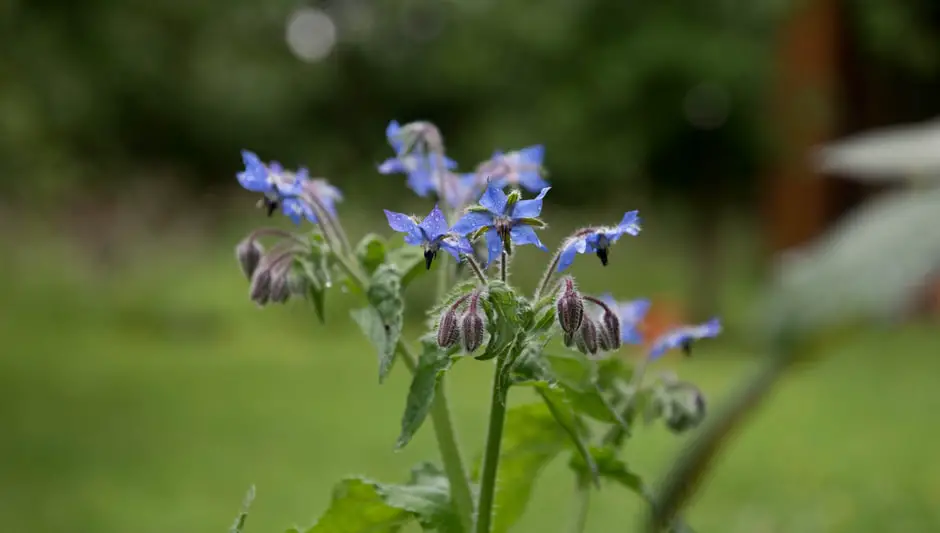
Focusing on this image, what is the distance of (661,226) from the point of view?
9.07 m

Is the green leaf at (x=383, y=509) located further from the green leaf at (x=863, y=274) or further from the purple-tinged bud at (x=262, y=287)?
the green leaf at (x=863, y=274)

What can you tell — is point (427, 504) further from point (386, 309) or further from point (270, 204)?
point (270, 204)

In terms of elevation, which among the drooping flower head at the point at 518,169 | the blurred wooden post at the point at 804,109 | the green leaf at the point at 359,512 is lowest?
the green leaf at the point at 359,512

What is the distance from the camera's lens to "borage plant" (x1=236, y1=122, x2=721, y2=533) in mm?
672

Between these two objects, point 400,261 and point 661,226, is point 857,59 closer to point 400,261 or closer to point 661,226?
point 661,226

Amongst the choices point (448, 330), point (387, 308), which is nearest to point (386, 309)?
point (387, 308)

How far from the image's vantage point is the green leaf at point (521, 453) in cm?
81

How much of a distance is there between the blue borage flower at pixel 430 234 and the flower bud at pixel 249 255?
24 cm

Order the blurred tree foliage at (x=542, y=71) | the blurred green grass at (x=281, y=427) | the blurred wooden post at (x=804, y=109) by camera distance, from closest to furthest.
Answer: the blurred green grass at (x=281, y=427) → the blurred tree foliage at (x=542, y=71) → the blurred wooden post at (x=804, y=109)

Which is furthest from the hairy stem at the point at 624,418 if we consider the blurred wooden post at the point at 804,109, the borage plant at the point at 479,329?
the blurred wooden post at the point at 804,109

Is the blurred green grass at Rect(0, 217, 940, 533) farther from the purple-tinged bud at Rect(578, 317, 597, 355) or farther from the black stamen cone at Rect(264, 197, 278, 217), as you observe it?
the purple-tinged bud at Rect(578, 317, 597, 355)

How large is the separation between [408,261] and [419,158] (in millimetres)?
149

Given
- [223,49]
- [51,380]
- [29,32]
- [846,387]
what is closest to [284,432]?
[51,380]

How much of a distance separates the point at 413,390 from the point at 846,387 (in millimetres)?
3909
